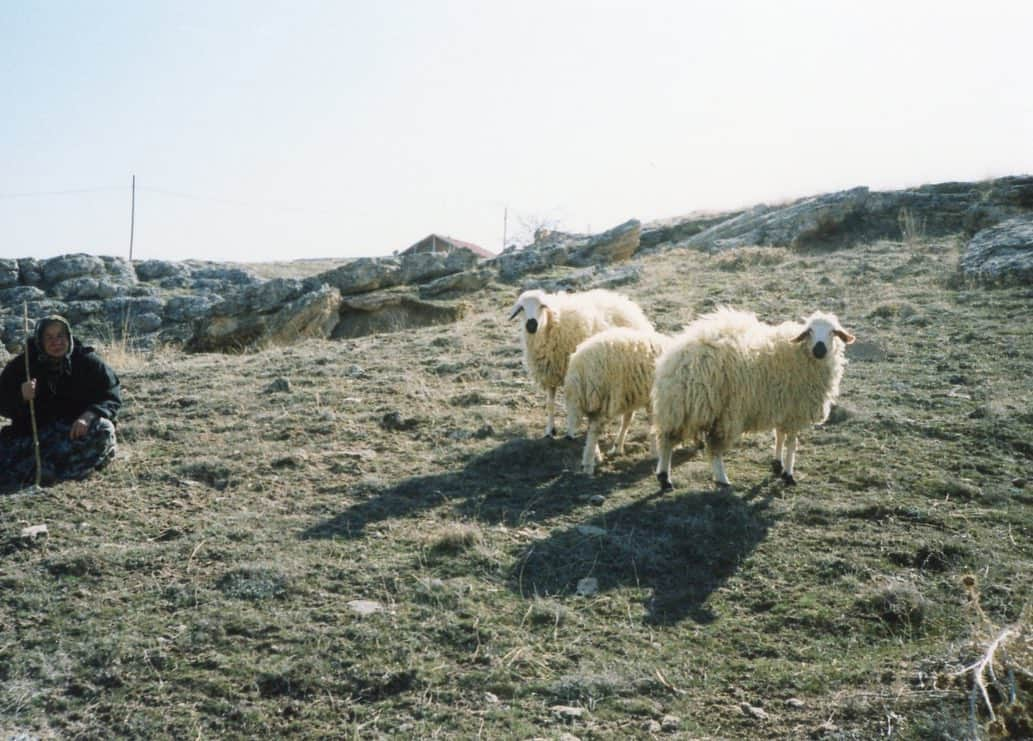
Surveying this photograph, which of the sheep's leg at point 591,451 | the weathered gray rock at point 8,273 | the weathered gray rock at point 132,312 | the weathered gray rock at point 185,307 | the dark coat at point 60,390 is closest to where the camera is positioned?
the dark coat at point 60,390

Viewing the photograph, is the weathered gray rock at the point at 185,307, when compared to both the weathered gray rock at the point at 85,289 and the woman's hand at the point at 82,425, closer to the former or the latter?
the weathered gray rock at the point at 85,289

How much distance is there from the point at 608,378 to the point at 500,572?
322 cm

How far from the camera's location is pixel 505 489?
790 centimetres

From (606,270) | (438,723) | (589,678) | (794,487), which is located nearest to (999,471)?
(794,487)

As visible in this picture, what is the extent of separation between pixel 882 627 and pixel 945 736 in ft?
4.12

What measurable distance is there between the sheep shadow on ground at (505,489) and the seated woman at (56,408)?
252cm

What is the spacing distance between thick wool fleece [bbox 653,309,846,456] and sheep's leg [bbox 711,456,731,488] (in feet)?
0.26

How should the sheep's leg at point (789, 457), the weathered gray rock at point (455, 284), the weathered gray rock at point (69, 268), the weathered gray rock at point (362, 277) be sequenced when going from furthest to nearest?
the weathered gray rock at point (69, 268)
the weathered gray rock at point (455, 284)
the weathered gray rock at point (362, 277)
the sheep's leg at point (789, 457)

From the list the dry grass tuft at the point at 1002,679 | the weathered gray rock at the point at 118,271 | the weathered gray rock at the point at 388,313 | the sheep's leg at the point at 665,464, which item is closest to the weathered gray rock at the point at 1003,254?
the sheep's leg at the point at 665,464

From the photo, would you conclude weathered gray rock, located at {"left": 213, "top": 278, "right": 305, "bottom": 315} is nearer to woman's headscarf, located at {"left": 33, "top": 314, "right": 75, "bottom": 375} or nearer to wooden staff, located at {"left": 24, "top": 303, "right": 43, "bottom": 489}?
woman's headscarf, located at {"left": 33, "top": 314, "right": 75, "bottom": 375}

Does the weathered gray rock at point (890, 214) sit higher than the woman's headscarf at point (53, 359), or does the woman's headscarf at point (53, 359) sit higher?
the weathered gray rock at point (890, 214)

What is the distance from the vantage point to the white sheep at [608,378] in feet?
28.6

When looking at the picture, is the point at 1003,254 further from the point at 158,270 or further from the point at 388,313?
the point at 158,270

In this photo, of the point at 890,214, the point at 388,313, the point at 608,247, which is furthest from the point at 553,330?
the point at 890,214
